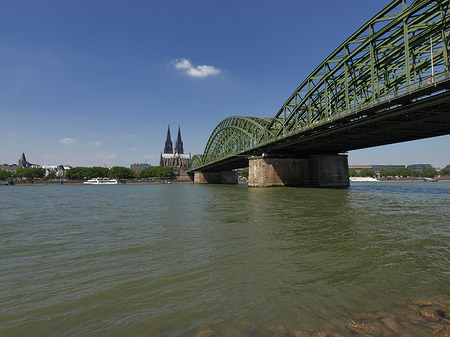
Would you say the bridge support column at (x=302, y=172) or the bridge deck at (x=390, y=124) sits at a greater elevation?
the bridge deck at (x=390, y=124)

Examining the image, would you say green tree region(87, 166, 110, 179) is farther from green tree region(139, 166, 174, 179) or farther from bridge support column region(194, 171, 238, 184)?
bridge support column region(194, 171, 238, 184)

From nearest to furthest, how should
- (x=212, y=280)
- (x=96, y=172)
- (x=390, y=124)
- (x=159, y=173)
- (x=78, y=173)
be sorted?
(x=212, y=280)
(x=390, y=124)
(x=78, y=173)
(x=96, y=172)
(x=159, y=173)

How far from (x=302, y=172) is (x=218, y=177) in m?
68.1

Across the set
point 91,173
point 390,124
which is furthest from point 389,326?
point 91,173

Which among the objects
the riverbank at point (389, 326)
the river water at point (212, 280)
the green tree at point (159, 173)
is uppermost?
the green tree at point (159, 173)

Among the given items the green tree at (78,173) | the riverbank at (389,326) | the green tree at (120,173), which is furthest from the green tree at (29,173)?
the riverbank at (389,326)

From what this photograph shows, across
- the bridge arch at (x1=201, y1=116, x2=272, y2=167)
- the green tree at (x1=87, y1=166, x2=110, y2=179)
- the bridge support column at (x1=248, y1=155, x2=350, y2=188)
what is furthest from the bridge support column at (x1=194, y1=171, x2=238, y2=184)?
the green tree at (x1=87, y1=166, x2=110, y2=179)

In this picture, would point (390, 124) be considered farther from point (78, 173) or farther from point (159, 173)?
point (78, 173)

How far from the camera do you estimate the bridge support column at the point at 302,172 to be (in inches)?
2103

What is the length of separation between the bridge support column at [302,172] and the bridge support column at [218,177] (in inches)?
2350

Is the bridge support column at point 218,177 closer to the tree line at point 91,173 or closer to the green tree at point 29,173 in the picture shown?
the tree line at point 91,173

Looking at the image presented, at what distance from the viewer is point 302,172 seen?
5634 centimetres

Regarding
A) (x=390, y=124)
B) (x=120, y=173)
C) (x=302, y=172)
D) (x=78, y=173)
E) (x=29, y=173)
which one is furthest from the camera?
(x=120, y=173)

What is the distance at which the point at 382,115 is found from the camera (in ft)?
94.0
